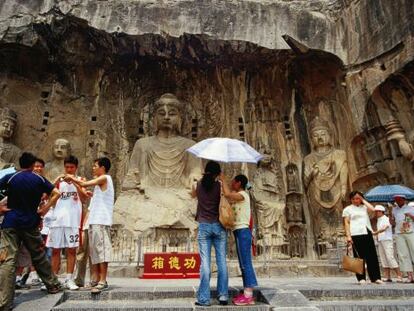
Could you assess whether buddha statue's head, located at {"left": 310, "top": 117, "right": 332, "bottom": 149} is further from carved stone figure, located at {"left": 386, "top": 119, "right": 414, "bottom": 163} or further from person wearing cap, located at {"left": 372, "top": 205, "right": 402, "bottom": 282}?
person wearing cap, located at {"left": 372, "top": 205, "right": 402, "bottom": 282}

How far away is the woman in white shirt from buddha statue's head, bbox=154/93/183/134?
645 centimetres

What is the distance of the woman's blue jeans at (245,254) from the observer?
3.92 meters

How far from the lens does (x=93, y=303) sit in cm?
386

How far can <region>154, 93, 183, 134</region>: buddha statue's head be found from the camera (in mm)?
10977

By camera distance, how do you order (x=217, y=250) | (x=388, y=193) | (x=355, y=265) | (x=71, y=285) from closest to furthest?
(x=217, y=250) < (x=71, y=285) < (x=355, y=265) < (x=388, y=193)

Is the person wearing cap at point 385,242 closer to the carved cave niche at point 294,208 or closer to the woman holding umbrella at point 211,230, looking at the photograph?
the woman holding umbrella at point 211,230

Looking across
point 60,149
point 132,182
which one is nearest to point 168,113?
point 132,182

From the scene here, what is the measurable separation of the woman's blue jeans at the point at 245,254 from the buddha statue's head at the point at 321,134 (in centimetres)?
718

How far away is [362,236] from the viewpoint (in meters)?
5.41

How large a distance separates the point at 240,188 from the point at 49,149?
27.5ft

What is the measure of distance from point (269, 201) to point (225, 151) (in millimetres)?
6687

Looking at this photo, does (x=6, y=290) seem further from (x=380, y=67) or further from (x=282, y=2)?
(x=282, y=2)

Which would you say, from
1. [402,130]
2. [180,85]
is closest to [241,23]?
[180,85]

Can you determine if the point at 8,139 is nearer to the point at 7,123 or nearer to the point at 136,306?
the point at 7,123
